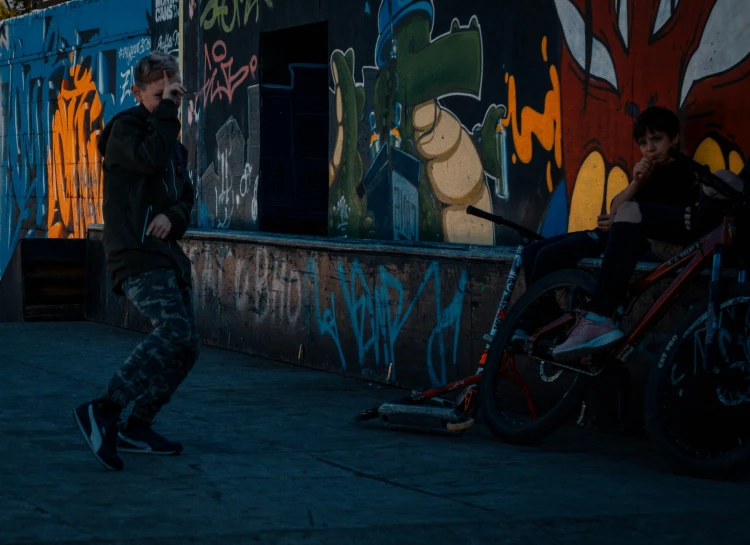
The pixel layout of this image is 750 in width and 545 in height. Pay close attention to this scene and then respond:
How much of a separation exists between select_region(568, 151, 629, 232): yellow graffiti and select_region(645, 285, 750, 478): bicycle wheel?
211cm

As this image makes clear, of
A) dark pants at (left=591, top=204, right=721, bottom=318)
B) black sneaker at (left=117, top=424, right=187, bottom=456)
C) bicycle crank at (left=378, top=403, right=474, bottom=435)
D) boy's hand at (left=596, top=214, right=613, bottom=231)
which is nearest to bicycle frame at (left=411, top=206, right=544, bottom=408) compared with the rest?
bicycle crank at (left=378, top=403, right=474, bottom=435)

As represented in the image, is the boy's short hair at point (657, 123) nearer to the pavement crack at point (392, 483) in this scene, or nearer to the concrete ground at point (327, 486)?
the concrete ground at point (327, 486)

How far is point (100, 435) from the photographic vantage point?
5.37 m

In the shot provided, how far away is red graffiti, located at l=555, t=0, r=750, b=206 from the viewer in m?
6.64

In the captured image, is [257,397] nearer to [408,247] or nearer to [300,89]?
[408,247]

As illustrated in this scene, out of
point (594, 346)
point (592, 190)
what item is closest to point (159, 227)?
point (594, 346)

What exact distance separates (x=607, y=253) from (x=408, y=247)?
266 cm

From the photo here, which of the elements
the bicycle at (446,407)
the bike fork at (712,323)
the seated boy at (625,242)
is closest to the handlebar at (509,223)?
the bicycle at (446,407)

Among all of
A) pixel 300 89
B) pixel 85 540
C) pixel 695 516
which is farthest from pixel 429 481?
pixel 300 89

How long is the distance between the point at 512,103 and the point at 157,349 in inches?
145

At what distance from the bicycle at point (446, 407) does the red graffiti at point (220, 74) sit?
580 centimetres

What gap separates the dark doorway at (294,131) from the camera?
11.7m

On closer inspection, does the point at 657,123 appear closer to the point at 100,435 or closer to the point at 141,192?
the point at 141,192

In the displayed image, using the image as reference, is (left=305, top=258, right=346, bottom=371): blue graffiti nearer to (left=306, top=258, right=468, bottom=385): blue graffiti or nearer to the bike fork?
(left=306, top=258, right=468, bottom=385): blue graffiti
